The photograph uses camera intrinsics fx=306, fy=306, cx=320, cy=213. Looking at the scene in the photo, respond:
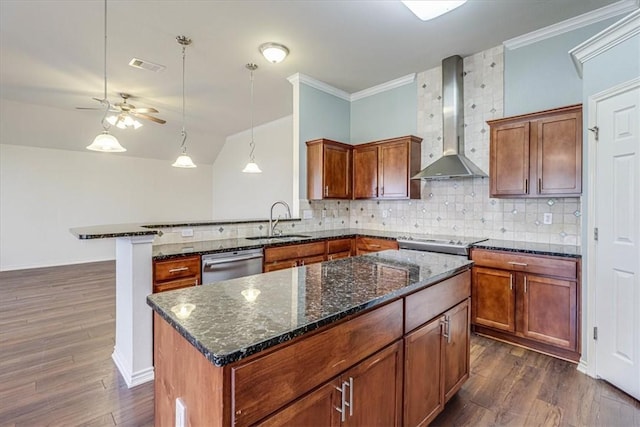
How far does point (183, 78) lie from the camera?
4.27 meters

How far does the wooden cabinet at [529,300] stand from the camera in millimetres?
2514

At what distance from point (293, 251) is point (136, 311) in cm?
158

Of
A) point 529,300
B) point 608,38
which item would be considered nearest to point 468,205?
point 529,300

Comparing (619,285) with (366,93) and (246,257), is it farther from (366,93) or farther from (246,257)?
(366,93)

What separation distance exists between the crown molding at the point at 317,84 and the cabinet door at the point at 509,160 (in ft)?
7.64

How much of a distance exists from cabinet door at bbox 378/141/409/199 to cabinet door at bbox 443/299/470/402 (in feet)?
7.22

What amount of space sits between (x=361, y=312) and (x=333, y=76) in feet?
12.2

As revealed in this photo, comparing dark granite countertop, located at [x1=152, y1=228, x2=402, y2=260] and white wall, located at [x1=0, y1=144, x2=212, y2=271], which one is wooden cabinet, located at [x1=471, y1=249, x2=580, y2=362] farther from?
white wall, located at [x1=0, y1=144, x2=212, y2=271]

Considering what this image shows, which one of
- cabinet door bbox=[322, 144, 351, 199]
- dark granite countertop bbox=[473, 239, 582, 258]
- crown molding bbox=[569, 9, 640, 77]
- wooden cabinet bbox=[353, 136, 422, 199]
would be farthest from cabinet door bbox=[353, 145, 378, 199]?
crown molding bbox=[569, 9, 640, 77]

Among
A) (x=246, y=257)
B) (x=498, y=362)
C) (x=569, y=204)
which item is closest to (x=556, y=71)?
(x=569, y=204)

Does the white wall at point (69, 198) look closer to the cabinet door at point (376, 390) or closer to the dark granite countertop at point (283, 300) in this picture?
the dark granite countertop at point (283, 300)

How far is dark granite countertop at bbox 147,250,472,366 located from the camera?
2.91ft

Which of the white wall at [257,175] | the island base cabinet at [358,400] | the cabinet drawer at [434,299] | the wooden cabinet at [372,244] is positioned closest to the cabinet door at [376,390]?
the island base cabinet at [358,400]

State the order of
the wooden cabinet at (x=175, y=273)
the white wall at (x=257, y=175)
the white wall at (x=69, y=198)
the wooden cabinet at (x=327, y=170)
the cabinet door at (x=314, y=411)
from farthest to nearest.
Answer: the white wall at (x=257, y=175)
the white wall at (x=69, y=198)
the wooden cabinet at (x=327, y=170)
the wooden cabinet at (x=175, y=273)
the cabinet door at (x=314, y=411)
